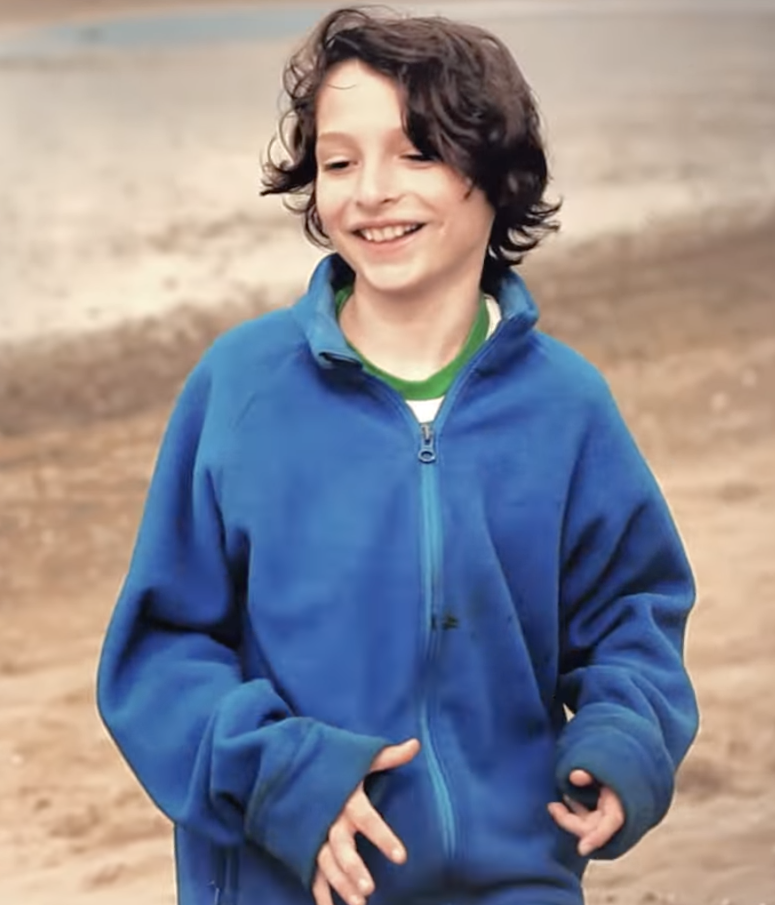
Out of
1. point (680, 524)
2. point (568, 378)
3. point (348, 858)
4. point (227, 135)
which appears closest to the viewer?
point (348, 858)

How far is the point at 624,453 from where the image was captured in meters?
1.27

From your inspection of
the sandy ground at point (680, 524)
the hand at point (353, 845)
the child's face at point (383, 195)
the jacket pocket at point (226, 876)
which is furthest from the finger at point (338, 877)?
the sandy ground at point (680, 524)

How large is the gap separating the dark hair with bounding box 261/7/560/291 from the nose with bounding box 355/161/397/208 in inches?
1.1

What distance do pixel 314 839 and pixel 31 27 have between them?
1.62 m

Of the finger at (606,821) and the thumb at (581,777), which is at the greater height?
the thumb at (581,777)

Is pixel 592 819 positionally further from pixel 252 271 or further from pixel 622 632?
pixel 252 271

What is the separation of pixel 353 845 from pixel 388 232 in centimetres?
40

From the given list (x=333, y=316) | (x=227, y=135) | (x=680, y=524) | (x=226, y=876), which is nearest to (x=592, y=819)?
(x=226, y=876)

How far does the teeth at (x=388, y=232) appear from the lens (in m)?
1.23

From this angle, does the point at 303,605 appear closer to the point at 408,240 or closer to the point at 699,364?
the point at 408,240

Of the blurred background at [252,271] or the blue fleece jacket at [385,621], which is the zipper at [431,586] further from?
the blurred background at [252,271]

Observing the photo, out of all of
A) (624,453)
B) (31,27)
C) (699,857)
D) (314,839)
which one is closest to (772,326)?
(699,857)

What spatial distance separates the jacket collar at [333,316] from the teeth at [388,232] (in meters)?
0.06

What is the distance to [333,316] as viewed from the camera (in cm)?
126
